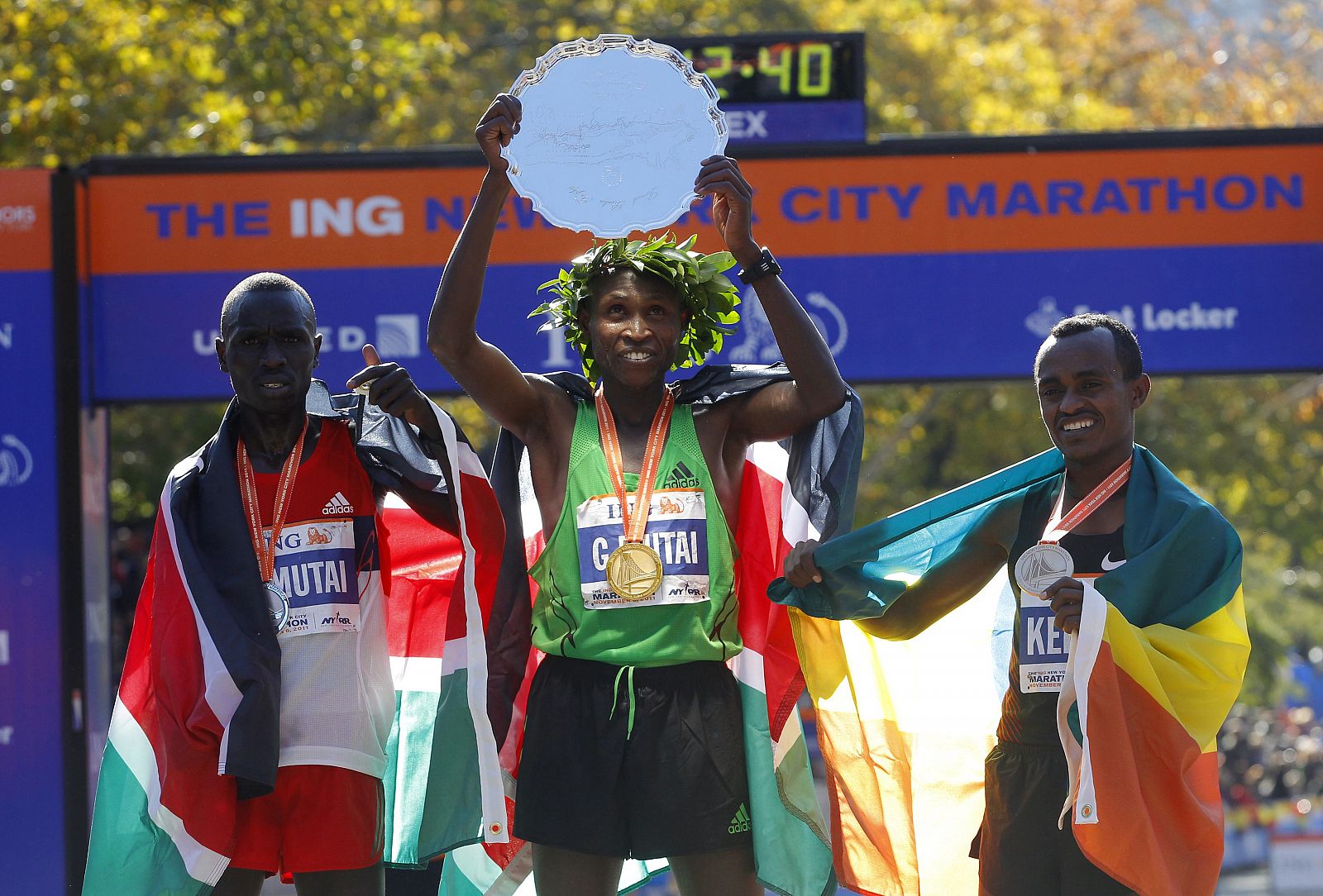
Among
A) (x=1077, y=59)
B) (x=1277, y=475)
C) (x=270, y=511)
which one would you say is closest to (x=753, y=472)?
(x=270, y=511)

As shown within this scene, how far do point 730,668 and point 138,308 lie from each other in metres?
4.51

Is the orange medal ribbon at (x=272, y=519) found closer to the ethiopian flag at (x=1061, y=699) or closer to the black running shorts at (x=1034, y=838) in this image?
the ethiopian flag at (x=1061, y=699)

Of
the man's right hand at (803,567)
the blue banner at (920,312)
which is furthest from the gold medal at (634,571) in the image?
the blue banner at (920,312)

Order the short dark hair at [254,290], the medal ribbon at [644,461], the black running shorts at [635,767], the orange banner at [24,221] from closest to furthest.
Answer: the black running shorts at [635,767] < the medal ribbon at [644,461] < the short dark hair at [254,290] < the orange banner at [24,221]

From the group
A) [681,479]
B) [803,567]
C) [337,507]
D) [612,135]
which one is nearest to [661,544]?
[681,479]

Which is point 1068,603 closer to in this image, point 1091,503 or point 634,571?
point 1091,503

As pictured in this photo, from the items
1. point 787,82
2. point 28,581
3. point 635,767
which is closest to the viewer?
point 635,767

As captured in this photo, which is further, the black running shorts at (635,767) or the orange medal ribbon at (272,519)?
the orange medal ribbon at (272,519)

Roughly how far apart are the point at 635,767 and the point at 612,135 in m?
1.62

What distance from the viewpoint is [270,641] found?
401cm

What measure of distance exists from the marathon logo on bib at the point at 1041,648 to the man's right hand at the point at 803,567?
→ 0.50 metres

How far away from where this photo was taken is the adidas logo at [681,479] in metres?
4.13

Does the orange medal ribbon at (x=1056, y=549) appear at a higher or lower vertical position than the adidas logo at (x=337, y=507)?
lower

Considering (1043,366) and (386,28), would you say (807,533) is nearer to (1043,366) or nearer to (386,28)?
(1043,366)
